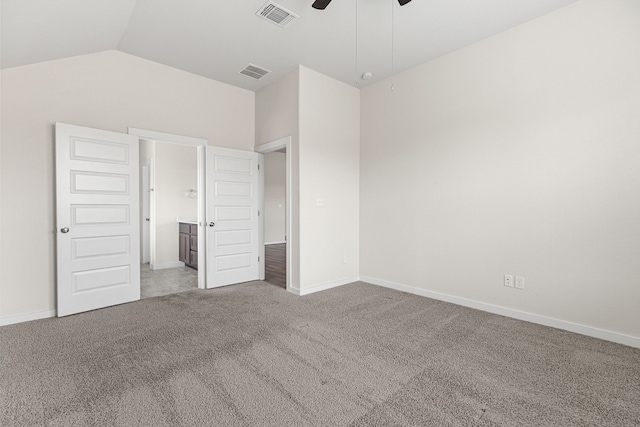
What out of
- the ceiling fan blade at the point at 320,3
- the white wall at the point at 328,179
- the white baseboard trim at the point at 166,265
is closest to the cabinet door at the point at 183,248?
the white baseboard trim at the point at 166,265

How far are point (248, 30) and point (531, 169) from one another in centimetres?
331

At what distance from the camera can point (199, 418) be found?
61.9 inches

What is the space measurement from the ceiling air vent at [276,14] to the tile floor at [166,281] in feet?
11.8

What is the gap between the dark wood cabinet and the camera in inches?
209

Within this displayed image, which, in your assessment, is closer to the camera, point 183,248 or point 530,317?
point 530,317

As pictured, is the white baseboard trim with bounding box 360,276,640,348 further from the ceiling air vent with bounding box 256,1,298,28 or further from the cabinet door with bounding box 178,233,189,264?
the cabinet door with bounding box 178,233,189,264

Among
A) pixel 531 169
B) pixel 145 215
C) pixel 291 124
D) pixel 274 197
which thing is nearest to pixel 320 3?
pixel 291 124

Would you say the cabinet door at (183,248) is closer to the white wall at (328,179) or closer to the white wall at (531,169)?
the white wall at (328,179)

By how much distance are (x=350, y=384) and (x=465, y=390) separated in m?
0.73

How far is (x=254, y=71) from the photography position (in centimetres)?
404

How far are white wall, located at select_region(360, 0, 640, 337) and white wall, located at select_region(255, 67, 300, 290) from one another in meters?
1.40

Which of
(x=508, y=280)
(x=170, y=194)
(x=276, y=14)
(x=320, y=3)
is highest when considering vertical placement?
(x=276, y=14)

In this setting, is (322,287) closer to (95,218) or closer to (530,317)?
(530,317)

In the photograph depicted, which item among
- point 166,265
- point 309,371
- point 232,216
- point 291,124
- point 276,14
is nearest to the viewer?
point 309,371
